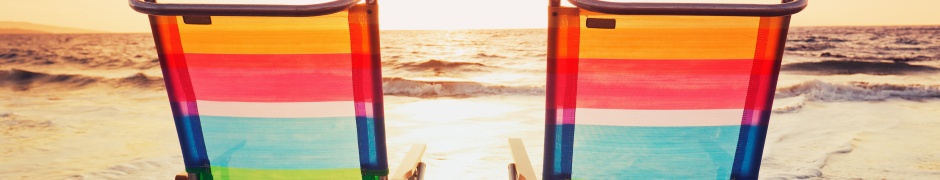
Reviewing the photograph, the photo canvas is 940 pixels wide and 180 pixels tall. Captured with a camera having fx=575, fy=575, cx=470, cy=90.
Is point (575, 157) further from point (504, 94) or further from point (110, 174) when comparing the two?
point (504, 94)

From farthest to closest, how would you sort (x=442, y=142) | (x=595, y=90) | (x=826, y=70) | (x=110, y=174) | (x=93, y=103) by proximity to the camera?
1. (x=826, y=70)
2. (x=93, y=103)
3. (x=442, y=142)
4. (x=110, y=174)
5. (x=595, y=90)

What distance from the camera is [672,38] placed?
162cm

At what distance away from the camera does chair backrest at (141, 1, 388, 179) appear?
5.48ft

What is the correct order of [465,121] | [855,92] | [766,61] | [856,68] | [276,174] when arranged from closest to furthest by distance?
[766,61]
[276,174]
[465,121]
[855,92]
[856,68]

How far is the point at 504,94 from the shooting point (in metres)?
8.13

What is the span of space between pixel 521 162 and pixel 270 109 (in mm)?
812

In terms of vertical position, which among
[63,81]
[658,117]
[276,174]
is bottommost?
[63,81]

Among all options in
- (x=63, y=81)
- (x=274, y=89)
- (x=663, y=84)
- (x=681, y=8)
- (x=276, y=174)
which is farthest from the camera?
(x=63, y=81)

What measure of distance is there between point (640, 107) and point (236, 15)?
46.7 inches

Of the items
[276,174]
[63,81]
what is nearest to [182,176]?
[276,174]

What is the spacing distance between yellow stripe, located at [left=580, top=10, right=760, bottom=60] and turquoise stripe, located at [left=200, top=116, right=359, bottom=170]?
794 millimetres

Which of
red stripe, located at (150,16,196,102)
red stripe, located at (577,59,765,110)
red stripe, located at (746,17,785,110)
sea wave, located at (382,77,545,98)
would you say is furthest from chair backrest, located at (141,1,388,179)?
sea wave, located at (382,77,545,98)

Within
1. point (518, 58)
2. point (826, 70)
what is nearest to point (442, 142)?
point (518, 58)

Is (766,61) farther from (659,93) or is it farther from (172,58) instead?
(172,58)
